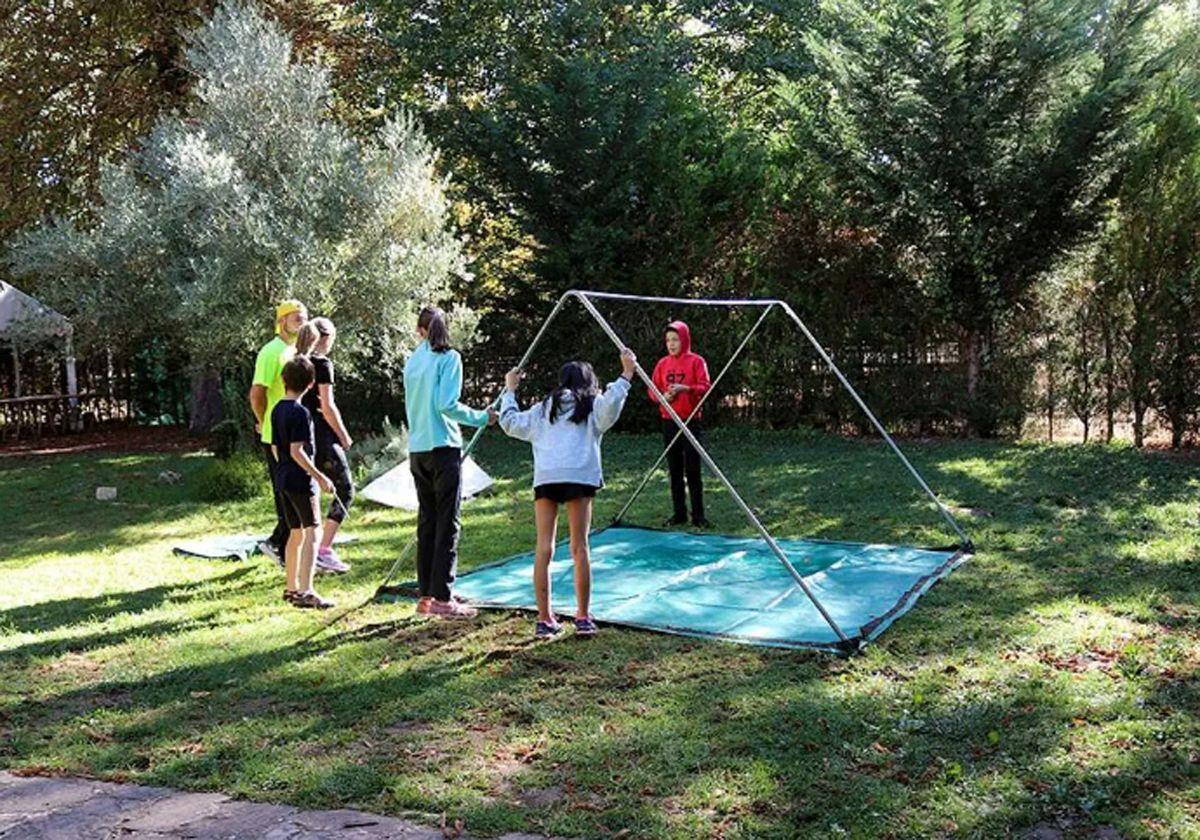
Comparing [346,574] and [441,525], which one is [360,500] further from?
[441,525]

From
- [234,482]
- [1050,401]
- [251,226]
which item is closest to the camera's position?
[234,482]

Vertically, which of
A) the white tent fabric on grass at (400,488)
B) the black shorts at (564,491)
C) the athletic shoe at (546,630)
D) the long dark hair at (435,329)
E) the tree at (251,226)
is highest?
the tree at (251,226)

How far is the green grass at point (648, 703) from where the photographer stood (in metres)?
3.81

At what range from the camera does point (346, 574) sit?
7.58 metres

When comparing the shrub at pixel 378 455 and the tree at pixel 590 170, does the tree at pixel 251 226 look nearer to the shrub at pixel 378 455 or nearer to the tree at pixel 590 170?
the shrub at pixel 378 455

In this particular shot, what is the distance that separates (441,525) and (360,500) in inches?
176

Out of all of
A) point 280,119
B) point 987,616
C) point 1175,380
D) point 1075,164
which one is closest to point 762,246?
point 1075,164

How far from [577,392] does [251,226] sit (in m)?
7.27

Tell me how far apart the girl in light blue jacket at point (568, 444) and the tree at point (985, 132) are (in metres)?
9.08

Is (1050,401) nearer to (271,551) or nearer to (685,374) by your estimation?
(685,374)

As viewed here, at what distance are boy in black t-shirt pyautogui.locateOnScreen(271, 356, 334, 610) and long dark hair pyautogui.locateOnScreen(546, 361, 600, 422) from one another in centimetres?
163

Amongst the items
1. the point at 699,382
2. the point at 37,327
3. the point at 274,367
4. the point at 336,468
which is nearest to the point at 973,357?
the point at 699,382

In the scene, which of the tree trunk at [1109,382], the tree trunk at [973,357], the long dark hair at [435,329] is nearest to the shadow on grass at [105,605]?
the long dark hair at [435,329]

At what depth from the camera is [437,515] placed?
6.25 metres
